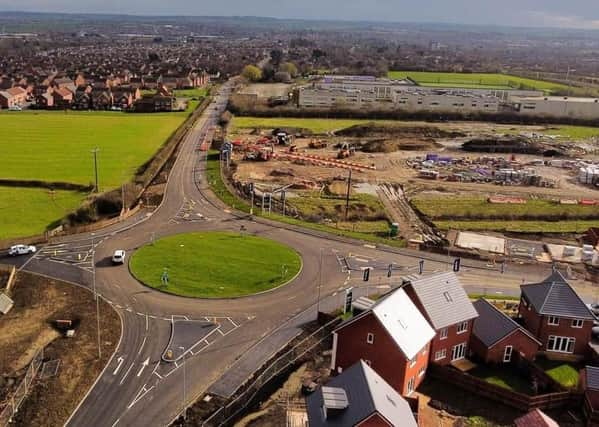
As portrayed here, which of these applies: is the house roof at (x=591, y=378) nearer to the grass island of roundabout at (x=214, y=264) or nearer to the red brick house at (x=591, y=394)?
the red brick house at (x=591, y=394)

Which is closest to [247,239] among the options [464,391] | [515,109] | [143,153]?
[464,391]

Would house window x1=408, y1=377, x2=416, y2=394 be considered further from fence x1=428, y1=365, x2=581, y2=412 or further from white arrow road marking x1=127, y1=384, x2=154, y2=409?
white arrow road marking x1=127, y1=384, x2=154, y2=409

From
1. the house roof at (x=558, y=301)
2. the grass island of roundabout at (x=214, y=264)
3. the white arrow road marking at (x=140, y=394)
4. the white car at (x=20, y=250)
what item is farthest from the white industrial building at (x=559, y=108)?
the white arrow road marking at (x=140, y=394)

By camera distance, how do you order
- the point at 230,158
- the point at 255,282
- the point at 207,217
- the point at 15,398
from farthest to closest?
the point at 230,158 < the point at 207,217 < the point at 255,282 < the point at 15,398

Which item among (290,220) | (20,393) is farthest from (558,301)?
(20,393)

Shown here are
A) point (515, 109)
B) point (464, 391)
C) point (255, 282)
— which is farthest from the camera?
point (515, 109)

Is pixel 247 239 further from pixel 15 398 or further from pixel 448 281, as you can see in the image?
pixel 15 398

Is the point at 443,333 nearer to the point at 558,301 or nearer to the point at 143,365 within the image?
the point at 558,301
